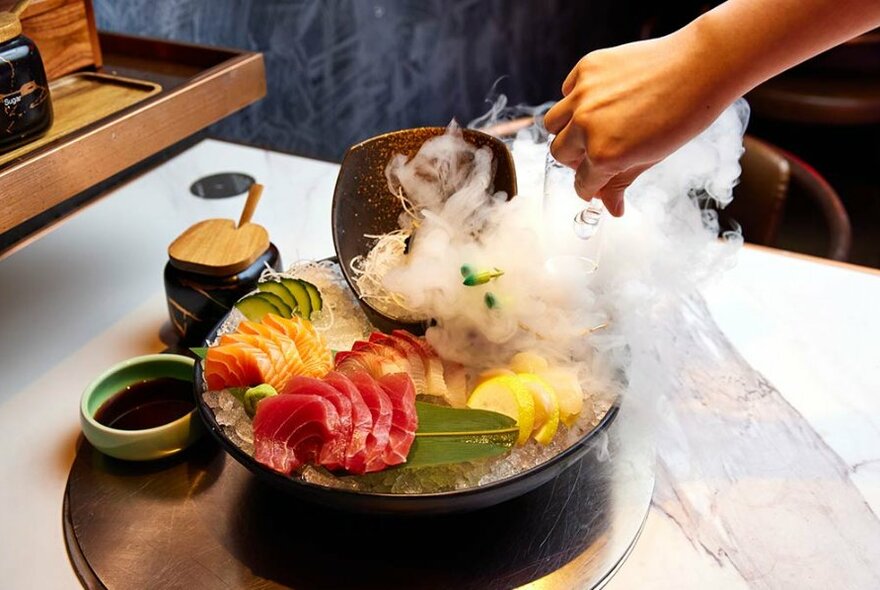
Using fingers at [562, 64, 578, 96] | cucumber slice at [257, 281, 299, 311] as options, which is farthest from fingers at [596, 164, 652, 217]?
cucumber slice at [257, 281, 299, 311]

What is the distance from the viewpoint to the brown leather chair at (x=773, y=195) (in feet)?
7.06

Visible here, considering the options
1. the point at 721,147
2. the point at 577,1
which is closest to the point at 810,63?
the point at 577,1

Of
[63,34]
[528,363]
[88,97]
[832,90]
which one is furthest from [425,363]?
[832,90]

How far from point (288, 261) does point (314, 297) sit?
0.45m

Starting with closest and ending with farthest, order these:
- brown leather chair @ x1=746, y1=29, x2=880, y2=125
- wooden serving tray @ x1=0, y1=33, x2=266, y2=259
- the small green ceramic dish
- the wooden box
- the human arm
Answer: the human arm → the small green ceramic dish → wooden serving tray @ x1=0, y1=33, x2=266, y2=259 → the wooden box → brown leather chair @ x1=746, y1=29, x2=880, y2=125

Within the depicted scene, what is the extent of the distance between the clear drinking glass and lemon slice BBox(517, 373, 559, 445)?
0.78 ft

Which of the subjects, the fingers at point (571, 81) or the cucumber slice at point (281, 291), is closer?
the fingers at point (571, 81)

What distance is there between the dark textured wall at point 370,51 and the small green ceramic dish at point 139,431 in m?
1.29

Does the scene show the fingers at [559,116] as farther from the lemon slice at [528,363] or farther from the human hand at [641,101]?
the lemon slice at [528,363]

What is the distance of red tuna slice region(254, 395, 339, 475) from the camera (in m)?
1.03

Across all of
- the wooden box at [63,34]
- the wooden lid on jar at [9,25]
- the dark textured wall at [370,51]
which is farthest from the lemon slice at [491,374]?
the dark textured wall at [370,51]

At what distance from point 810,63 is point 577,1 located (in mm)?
1326

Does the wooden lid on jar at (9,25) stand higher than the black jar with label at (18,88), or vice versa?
the wooden lid on jar at (9,25)

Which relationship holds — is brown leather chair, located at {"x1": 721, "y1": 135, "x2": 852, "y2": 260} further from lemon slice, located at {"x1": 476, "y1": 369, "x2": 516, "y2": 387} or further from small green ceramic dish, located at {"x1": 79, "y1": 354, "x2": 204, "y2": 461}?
small green ceramic dish, located at {"x1": 79, "y1": 354, "x2": 204, "y2": 461}
